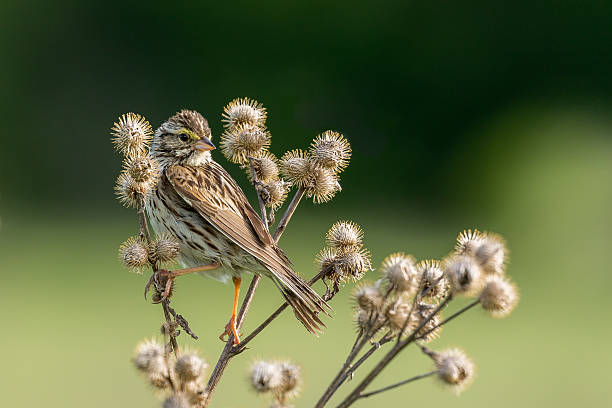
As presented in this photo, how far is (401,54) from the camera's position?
11.4 metres

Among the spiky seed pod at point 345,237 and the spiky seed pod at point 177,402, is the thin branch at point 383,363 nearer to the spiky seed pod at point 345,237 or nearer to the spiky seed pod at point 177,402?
the spiky seed pod at point 177,402

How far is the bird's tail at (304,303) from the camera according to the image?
80.7 inches

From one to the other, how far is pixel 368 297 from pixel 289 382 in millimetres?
219

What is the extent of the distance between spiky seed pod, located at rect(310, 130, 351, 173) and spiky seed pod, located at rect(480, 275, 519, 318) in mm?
703

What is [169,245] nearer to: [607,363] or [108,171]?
[607,363]

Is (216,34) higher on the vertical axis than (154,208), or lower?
higher

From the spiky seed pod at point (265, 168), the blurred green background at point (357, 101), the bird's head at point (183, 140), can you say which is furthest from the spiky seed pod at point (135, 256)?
the blurred green background at point (357, 101)

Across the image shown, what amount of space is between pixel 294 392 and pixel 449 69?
10.1 meters

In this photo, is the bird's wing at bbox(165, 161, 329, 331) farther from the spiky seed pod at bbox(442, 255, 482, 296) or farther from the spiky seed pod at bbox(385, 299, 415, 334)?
the spiky seed pod at bbox(442, 255, 482, 296)

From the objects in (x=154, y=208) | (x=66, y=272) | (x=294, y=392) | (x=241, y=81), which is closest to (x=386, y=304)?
(x=294, y=392)

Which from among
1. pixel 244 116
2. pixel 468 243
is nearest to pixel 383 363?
pixel 468 243

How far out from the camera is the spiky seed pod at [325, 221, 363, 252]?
204 cm

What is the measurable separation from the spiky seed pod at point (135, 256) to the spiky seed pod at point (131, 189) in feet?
0.51

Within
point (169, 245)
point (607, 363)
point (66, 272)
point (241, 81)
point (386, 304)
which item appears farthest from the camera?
point (241, 81)
